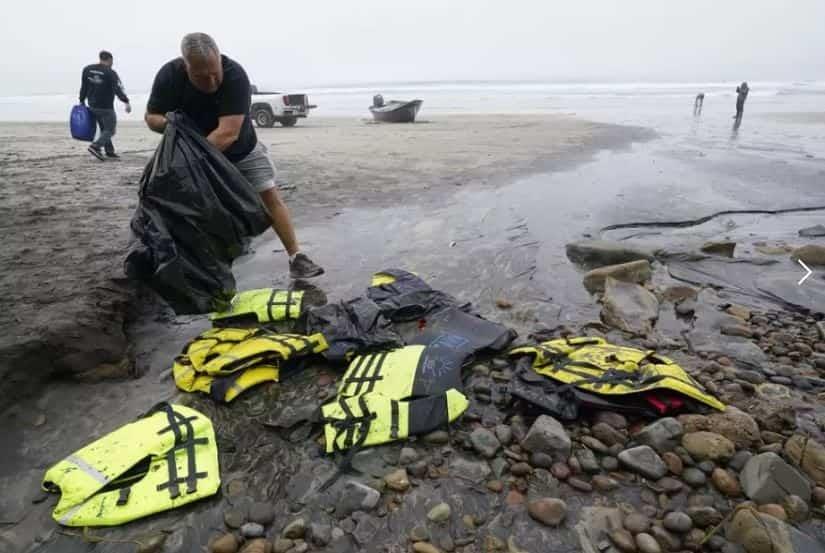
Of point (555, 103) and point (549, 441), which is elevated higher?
point (555, 103)

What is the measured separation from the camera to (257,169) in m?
3.54

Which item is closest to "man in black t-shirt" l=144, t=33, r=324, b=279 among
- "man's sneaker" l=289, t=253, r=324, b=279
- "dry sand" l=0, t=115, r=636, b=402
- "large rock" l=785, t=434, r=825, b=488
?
"man's sneaker" l=289, t=253, r=324, b=279

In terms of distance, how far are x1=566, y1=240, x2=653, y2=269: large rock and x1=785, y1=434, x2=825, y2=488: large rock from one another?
2.37m

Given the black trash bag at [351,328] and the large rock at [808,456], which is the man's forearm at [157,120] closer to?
the black trash bag at [351,328]

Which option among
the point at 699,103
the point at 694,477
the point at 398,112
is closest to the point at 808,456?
the point at 694,477

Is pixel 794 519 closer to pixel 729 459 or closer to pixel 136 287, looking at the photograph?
pixel 729 459

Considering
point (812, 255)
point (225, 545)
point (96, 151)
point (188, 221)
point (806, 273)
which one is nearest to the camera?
point (225, 545)

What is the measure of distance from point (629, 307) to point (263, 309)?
2.48 metres

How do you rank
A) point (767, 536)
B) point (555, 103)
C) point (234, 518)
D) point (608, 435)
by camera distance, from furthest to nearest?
point (555, 103)
point (608, 435)
point (234, 518)
point (767, 536)

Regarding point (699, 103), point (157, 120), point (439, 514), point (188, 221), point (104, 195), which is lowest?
point (439, 514)

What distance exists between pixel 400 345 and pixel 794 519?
5.97ft

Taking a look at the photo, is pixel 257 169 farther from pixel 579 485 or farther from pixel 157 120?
pixel 579 485

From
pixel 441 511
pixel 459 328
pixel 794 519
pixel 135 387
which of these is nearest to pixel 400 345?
pixel 459 328

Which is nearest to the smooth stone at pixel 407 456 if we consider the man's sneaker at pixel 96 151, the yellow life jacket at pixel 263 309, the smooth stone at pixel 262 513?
the smooth stone at pixel 262 513
